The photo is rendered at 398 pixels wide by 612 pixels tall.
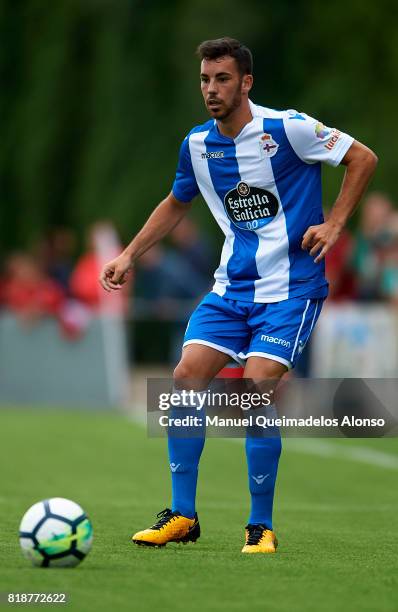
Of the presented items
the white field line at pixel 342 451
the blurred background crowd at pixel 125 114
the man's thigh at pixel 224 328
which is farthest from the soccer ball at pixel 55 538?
the blurred background crowd at pixel 125 114

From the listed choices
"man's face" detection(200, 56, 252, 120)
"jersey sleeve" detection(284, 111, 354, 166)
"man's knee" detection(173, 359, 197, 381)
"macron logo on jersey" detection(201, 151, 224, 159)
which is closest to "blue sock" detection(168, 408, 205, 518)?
"man's knee" detection(173, 359, 197, 381)

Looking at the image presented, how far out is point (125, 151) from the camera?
25.8 meters

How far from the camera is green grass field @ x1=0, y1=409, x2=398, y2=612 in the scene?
5863 millimetres

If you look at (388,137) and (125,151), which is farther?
(125,151)

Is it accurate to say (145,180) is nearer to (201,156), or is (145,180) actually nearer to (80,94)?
(80,94)

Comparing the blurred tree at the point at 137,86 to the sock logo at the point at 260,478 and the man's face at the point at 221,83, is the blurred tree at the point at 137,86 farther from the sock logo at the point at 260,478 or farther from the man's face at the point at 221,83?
the sock logo at the point at 260,478

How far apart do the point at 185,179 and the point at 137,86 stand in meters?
18.2

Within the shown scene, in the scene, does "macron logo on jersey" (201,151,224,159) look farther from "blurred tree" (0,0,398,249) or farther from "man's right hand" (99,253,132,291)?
"blurred tree" (0,0,398,249)

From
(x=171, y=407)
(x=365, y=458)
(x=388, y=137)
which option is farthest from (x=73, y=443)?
(x=388, y=137)

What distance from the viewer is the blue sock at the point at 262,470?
7449 mm

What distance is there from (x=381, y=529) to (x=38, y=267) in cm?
1427

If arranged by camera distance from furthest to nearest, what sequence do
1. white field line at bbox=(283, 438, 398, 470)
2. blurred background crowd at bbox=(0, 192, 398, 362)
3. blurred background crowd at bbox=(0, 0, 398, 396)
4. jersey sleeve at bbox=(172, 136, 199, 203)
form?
blurred background crowd at bbox=(0, 0, 398, 396) → blurred background crowd at bbox=(0, 192, 398, 362) → white field line at bbox=(283, 438, 398, 470) → jersey sleeve at bbox=(172, 136, 199, 203)

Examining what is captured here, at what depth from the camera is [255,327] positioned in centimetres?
762

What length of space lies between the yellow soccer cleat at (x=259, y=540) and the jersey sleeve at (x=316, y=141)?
73.7 inches
